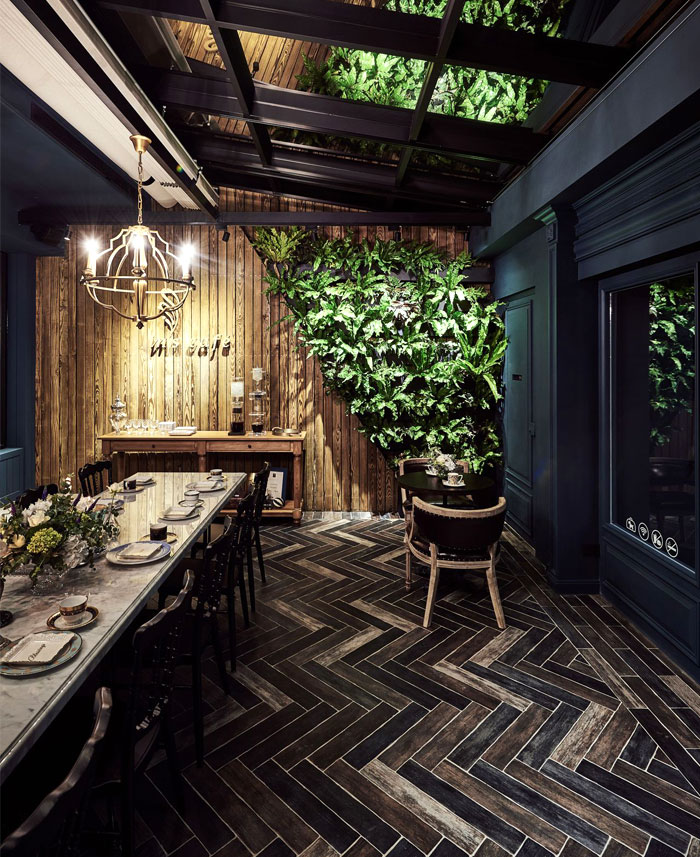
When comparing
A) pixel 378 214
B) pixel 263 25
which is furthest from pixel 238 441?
pixel 263 25

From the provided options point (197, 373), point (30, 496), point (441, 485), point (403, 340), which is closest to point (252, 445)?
point (197, 373)

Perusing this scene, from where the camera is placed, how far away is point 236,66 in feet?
9.88

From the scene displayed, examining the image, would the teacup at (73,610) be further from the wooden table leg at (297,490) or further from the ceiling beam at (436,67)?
the wooden table leg at (297,490)

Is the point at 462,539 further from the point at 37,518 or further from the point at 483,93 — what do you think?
the point at 483,93

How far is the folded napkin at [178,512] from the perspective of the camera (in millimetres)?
3143

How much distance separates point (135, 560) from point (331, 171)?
12.4 ft

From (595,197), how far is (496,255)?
Answer: 2.29 metres

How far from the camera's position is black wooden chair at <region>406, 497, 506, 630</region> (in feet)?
10.8

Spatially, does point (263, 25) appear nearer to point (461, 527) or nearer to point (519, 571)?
point (461, 527)

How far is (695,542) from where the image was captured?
9.37 feet

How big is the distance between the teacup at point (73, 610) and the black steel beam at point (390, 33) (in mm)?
2652

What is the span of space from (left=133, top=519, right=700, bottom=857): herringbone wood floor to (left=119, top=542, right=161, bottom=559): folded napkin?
31.9 inches

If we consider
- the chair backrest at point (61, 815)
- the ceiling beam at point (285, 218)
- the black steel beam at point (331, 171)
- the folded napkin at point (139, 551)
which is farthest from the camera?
the ceiling beam at point (285, 218)

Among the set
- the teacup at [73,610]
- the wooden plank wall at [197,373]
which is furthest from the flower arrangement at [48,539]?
the wooden plank wall at [197,373]
